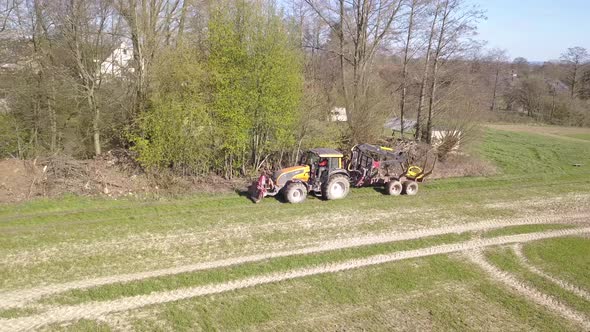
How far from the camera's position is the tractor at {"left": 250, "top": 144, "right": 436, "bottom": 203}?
13992 mm

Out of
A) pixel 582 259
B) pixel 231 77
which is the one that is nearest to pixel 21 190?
pixel 231 77

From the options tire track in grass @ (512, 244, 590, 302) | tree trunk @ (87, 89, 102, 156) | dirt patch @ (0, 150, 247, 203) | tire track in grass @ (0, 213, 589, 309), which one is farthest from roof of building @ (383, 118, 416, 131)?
tree trunk @ (87, 89, 102, 156)

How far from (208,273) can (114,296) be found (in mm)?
1819

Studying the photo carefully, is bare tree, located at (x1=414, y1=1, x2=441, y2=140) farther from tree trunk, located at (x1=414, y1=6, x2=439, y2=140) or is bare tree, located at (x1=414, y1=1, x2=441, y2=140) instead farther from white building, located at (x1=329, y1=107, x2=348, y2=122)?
white building, located at (x1=329, y1=107, x2=348, y2=122)

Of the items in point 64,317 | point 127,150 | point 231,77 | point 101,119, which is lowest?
point 64,317

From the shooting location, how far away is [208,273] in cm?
891

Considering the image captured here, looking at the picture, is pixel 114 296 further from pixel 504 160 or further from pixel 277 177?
pixel 504 160

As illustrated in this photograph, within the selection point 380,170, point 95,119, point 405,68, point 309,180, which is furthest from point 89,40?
point 405,68

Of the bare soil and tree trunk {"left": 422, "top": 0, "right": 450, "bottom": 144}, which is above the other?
tree trunk {"left": 422, "top": 0, "right": 450, "bottom": 144}

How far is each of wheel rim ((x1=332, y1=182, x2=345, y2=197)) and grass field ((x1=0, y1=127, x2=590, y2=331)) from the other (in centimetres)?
45

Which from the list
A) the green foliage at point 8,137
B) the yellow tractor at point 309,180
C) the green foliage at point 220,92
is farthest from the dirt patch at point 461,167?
the green foliage at point 8,137

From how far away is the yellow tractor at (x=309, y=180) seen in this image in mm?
13891

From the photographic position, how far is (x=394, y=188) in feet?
50.8

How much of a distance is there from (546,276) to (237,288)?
21.8 feet
